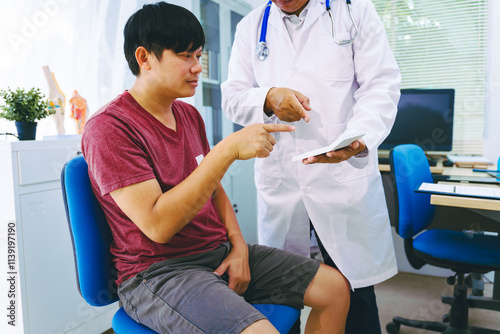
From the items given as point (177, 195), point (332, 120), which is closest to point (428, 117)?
point (332, 120)

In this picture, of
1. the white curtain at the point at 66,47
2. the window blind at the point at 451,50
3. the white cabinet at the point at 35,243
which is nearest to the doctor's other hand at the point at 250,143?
the white cabinet at the point at 35,243

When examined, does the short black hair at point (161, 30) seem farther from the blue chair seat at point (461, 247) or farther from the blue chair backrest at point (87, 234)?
the blue chair seat at point (461, 247)

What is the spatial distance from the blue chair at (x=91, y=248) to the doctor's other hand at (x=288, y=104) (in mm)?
522

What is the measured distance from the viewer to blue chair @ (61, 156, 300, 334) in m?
0.92

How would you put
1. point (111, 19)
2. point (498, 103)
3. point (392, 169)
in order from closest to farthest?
point (392, 169) → point (111, 19) → point (498, 103)

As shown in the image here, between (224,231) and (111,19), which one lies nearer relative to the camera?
(224,231)

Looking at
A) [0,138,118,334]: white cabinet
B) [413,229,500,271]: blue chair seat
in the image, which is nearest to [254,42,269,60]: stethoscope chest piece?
[0,138,118,334]: white cabinet

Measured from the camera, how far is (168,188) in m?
0.95

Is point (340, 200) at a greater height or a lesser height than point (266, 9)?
lesser

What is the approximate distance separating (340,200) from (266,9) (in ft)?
2.24

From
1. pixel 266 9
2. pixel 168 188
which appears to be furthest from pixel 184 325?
pixel 266 9

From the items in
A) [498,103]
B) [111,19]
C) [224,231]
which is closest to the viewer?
[224,231]

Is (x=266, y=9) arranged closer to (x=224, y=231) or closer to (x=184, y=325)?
(x=224, y=231)

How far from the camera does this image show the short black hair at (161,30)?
953 mm
